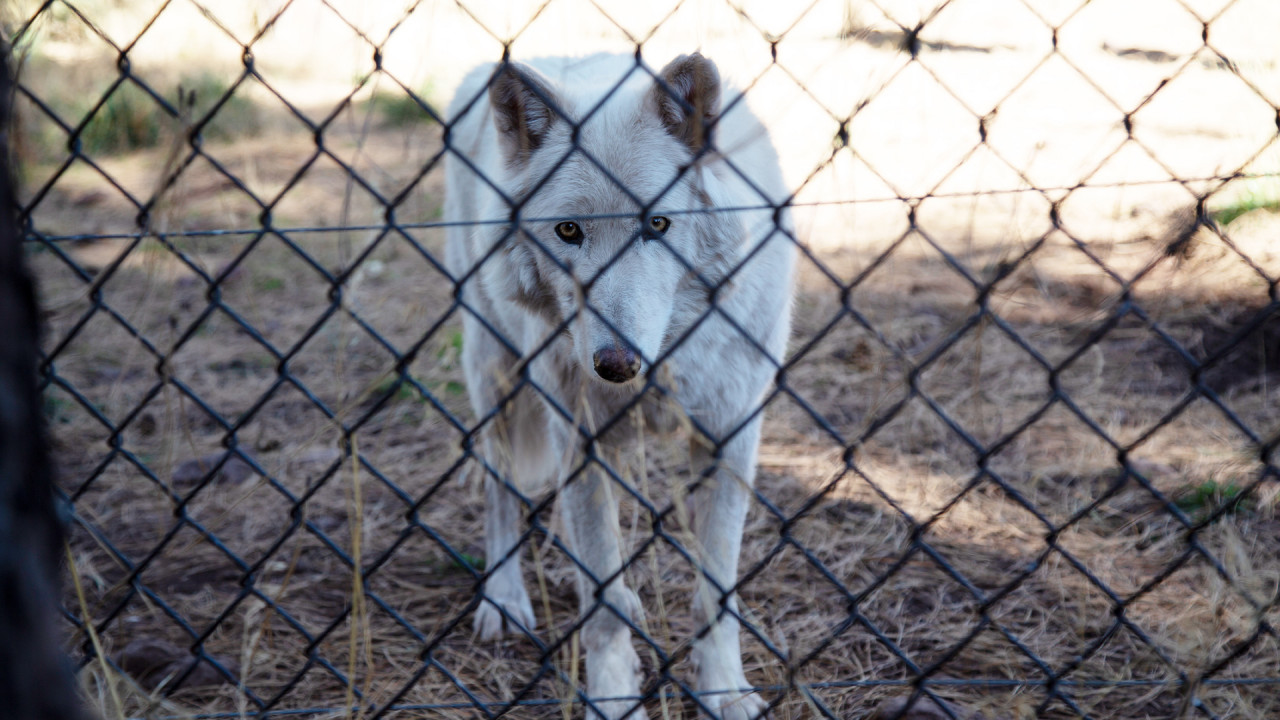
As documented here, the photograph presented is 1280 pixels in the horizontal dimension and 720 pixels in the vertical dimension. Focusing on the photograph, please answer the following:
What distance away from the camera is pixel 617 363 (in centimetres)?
169

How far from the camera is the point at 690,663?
2379 millimetres

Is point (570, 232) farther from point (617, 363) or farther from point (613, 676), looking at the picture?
point (613, 676)

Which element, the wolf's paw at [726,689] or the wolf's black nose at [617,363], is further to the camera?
the wolf's paw at [726,689]

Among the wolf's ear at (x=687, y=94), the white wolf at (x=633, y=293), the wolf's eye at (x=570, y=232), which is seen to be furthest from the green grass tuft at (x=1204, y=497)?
the wolf's eye at (x=570, y=232)

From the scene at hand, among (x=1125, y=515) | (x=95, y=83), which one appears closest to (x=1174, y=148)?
(x=1125, y=515)

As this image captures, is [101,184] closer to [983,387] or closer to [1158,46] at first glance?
[983,387]

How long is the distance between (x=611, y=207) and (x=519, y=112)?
1.20 feet

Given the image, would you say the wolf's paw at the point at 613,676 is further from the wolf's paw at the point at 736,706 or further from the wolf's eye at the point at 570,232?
the wolf's eye at the point at 570,232

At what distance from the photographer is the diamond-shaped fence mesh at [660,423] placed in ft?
4.44

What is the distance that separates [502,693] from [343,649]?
1.70 ft

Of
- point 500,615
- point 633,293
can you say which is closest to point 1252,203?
point 633,293

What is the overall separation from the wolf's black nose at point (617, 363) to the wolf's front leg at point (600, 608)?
1.89ft

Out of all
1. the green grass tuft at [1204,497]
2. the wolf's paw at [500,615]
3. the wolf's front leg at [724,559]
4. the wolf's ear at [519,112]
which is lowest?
the wolf's paw at [500,615]

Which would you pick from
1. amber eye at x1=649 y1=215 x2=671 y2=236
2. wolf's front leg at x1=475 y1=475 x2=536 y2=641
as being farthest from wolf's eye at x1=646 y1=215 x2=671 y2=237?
wolf's front leg at x1=475 y1=475 x2=536 y2=641
